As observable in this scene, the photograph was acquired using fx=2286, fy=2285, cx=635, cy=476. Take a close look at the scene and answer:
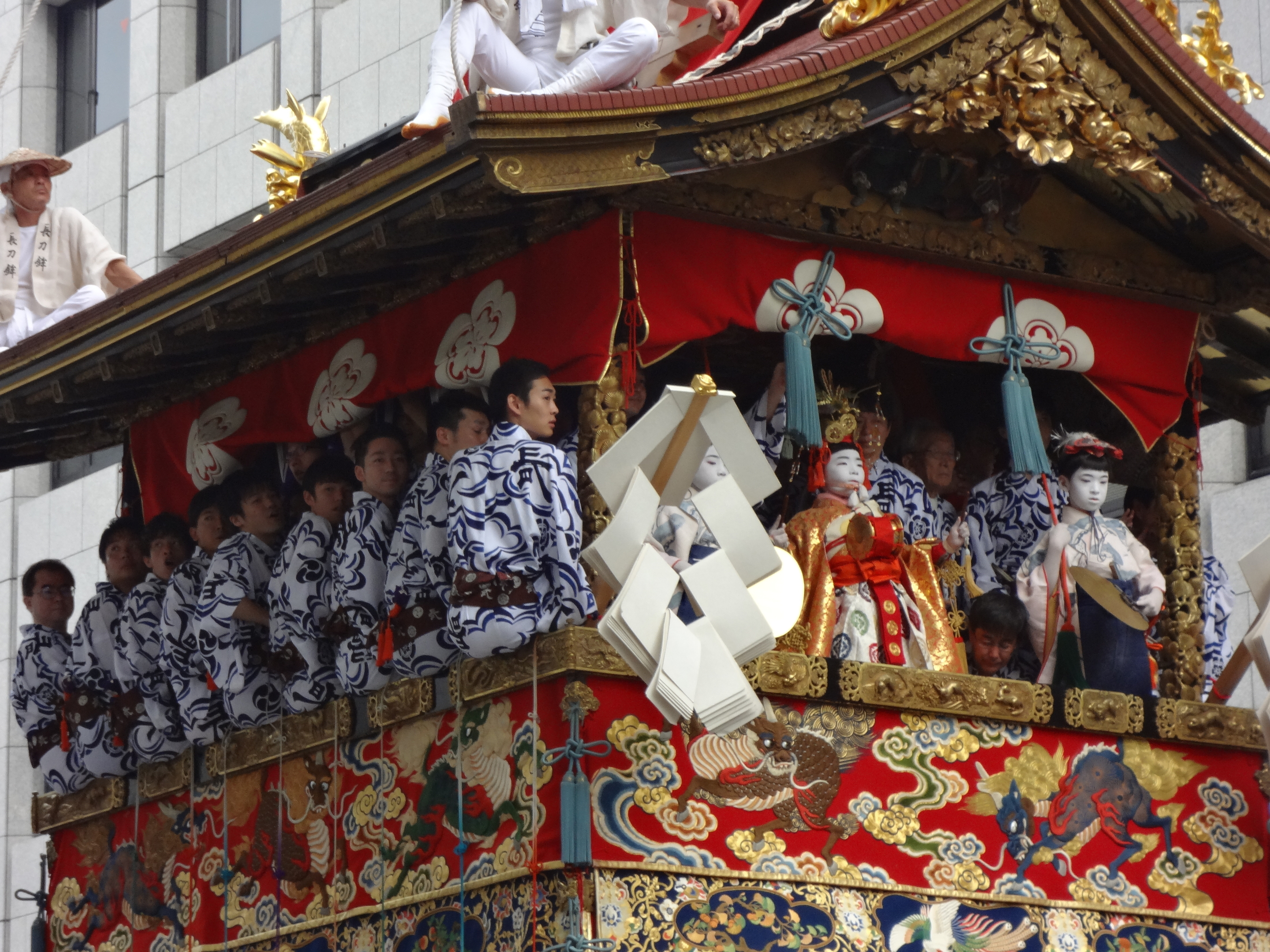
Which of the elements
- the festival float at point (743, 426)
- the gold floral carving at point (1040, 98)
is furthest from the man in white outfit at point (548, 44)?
the gold floral carving at point (1040, 98)

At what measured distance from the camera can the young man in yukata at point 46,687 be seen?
10.4m

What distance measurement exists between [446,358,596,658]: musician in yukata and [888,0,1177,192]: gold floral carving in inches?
74.0

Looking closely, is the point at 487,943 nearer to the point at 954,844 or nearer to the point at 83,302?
the point at 954,844

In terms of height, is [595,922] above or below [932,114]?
below

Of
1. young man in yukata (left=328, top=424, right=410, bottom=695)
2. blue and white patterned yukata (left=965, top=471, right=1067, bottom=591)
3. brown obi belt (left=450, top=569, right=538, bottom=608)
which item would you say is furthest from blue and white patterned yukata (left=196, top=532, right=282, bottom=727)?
blue and white patterned yukata (left=965, top=471, right=1067, bottom=591)

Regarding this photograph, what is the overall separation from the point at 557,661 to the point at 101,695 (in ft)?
10.2

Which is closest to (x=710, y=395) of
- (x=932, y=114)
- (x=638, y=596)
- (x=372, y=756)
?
(x=638, y=596)

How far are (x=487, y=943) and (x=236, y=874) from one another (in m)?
1.76

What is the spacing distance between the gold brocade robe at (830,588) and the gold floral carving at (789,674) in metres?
0.30

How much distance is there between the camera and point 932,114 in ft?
27.8

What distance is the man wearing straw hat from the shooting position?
10.8 meters

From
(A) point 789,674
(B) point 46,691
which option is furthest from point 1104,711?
(B) point 46,691

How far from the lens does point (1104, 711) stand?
897 centimetres

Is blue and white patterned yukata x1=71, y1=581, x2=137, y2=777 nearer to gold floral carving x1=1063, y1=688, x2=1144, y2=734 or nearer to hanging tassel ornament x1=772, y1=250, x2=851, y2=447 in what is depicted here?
hanging tassel ornament x1=772, y1=250, x2=851, y2=447
